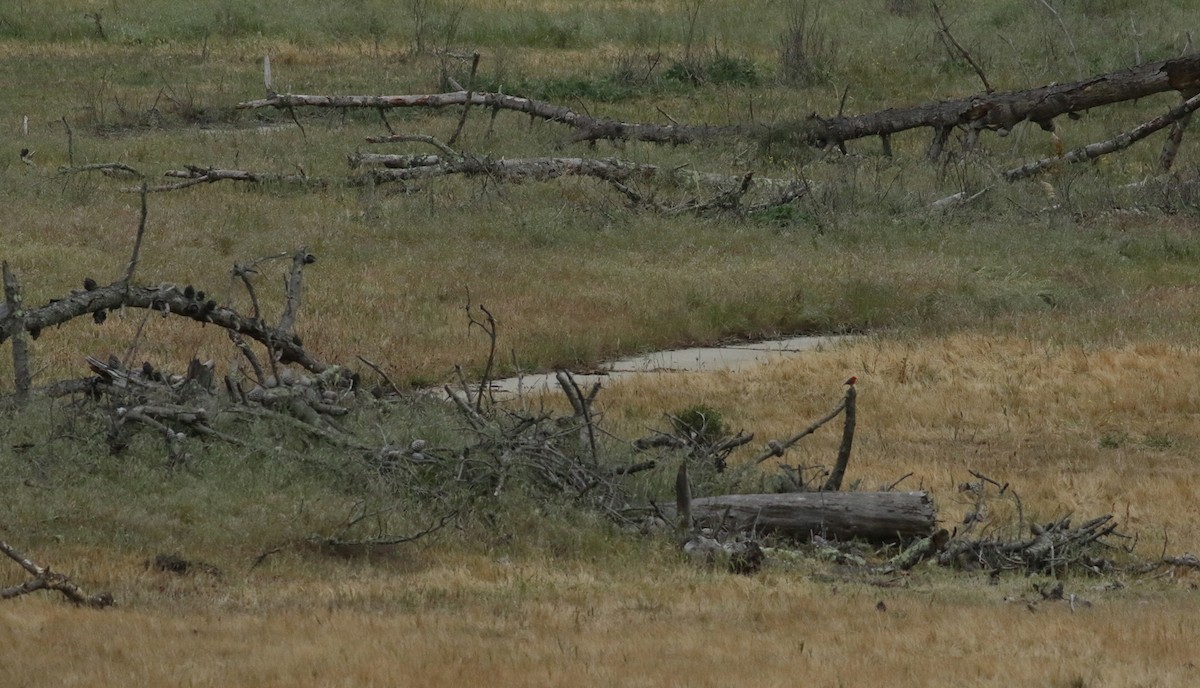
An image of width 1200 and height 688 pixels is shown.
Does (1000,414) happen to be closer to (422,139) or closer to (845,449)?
(845,449)

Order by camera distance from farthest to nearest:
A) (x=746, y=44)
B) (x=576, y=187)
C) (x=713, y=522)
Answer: (x=746, y=44) → (x=576, y=187) → (x=713, y=522)

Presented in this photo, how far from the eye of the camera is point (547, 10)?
155 ft

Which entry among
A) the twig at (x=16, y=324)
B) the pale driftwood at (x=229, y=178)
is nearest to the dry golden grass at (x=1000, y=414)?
the twig at (x=16, y=324)

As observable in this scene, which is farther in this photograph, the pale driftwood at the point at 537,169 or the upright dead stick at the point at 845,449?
the pale driftwood at the point at 537,169

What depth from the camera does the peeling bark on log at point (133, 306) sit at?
35.2 feet

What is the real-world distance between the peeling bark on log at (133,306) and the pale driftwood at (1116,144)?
57.8ft

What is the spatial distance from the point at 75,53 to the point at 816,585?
34.7 meters

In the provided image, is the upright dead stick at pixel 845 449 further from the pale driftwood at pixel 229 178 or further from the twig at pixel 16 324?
the pale driftwood at pixel 229 178

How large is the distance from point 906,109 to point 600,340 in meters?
10.5

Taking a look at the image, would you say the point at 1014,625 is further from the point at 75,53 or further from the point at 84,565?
the point at 75,53

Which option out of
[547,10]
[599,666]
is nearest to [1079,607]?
[599,666]

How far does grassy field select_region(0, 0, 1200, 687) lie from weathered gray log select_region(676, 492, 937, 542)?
47cm

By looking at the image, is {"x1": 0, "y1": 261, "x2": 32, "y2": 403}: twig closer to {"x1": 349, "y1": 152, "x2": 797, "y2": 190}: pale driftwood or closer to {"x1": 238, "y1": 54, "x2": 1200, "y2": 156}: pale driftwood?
{"x1": 349, "y1": 152, "x2": 797, "y2": 190}: pale driftwood

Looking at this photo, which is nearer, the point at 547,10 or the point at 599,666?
the point at 599,666
